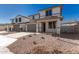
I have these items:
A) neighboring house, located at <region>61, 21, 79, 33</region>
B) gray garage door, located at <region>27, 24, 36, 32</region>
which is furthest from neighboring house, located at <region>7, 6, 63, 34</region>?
neighboring house, located at <region>61, 21, 79, 33</region>

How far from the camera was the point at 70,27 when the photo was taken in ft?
36.5

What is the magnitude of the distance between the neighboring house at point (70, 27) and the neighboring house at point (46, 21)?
2.75 feet

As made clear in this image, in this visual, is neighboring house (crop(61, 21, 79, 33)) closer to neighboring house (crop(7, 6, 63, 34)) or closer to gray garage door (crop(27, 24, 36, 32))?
neighboring house (crop(7, 6, 63, 34))

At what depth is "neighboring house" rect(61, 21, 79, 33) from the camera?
10256 millimetres

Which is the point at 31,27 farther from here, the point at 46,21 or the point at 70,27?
the point at 70,27

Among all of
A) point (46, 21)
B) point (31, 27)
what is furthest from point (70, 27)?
point (31, 27)

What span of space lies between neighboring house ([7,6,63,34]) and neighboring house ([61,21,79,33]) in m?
0.84

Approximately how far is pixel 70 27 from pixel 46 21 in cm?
313

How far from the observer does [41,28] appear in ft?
44.2

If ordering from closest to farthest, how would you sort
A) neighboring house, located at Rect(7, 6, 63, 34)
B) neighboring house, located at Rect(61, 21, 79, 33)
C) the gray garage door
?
neighboring house, located at Rect(61, 21, 79, 33) < neighboring house, located at Rect(7, 6, 63, 34) < the gray garage door
